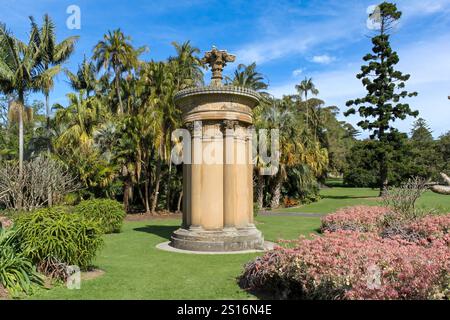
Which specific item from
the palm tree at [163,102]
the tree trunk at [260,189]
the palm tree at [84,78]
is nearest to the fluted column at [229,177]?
the palm tree at [163,102]

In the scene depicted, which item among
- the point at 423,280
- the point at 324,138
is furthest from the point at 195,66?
the point at 324,138

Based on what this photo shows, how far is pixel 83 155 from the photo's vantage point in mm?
26938

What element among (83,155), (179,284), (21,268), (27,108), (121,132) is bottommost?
(179,284)

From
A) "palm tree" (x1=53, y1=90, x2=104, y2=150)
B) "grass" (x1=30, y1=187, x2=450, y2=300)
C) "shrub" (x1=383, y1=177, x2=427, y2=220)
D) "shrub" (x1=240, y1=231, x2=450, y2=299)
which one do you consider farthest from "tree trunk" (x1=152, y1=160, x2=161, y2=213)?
"shrub" (x1=240, y1=231, x2=450, y2=299)

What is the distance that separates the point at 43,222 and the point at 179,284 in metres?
3.28

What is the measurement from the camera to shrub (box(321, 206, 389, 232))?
52.5 ft

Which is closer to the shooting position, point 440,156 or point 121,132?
point 121,132

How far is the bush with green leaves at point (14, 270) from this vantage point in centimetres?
717

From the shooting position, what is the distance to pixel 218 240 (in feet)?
40.1

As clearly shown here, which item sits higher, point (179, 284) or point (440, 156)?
point (440, 156)

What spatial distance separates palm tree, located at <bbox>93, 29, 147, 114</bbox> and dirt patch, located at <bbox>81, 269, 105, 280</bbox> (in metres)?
28.9

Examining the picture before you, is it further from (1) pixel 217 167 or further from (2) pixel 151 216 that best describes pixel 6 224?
(2) pixel 151 216
